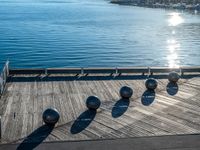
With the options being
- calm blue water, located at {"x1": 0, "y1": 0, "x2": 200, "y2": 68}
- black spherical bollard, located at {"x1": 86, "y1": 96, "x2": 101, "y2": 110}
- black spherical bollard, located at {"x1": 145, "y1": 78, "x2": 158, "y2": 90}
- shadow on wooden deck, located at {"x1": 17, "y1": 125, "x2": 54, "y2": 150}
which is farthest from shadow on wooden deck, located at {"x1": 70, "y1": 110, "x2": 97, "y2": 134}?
calm blue water, located at {"x1": 0, "y1": 0, "x2": 200, "y2": 68}

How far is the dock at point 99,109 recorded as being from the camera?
21219 millimetres

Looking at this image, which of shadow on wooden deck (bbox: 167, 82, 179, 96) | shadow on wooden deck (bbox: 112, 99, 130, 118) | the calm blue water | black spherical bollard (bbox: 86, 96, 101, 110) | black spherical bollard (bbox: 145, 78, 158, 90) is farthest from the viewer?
the calm blue water

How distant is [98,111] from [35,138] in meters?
5.74

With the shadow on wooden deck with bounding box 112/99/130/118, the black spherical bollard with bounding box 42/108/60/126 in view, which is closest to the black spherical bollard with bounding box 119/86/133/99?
the shadow on wooden deck with bounding box 112/99/130/118

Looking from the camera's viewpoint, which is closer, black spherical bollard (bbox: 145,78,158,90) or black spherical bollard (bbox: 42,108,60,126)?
black spherical bollard (bbox: 42,108,60,126)

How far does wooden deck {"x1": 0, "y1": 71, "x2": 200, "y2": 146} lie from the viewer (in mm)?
21766

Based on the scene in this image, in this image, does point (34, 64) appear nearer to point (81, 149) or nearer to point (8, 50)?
point (8, 50)

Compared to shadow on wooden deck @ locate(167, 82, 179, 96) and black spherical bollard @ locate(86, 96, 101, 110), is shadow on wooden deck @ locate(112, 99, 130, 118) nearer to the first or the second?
black spherical bollard @ locate(86, 96, 101, 110)

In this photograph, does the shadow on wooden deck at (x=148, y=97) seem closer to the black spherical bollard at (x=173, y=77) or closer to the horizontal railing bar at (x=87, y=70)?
the black spherical bollard at (x=173, y=77)

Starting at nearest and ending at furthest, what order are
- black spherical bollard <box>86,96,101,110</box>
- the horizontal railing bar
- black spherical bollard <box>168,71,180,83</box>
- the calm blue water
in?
black spherical bollard <box>86,96,101,110</box>, black spherical bollard <box>168,71,180,83</box>, the horizontal railing bar, the calm blue water

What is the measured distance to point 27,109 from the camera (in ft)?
83.4

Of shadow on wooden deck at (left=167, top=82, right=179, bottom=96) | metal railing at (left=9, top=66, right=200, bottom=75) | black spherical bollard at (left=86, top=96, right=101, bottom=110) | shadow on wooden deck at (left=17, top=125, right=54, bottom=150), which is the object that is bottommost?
shadow on wooden deck at (left=17, top=125, right=54, bottom=150)

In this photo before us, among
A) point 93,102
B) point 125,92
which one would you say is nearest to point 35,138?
point 93,102

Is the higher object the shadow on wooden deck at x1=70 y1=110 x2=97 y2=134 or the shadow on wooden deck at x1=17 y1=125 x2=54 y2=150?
the shadow on wooden deck at x1=70 y1=110 x2=97 y2=134
